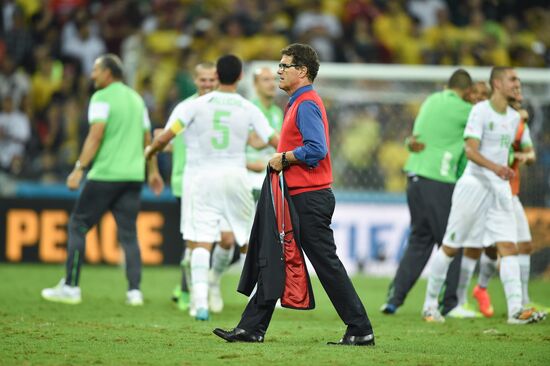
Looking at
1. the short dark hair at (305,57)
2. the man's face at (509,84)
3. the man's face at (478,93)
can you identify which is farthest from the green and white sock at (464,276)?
the short dark hair at (305,57)

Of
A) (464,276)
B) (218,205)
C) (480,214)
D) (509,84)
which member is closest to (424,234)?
(464,276)

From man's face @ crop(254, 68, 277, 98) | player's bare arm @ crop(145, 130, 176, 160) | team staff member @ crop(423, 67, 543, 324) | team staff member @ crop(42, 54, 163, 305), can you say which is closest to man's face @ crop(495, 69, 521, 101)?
team staff member @ crop(423, 67, 543, 324)

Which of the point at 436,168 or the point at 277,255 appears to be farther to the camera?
the point at 436,168

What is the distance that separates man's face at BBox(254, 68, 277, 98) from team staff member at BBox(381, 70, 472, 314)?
1.75 meters

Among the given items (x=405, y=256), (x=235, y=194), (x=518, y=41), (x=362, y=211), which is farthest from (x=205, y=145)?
(x=518, y=41)

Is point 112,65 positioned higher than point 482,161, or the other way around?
point 112,65

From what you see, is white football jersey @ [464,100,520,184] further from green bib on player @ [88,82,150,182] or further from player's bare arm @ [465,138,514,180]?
green bib on player @ [88,82,150,182]

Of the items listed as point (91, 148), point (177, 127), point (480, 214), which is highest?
point (177, 127)

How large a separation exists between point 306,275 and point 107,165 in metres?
4.47

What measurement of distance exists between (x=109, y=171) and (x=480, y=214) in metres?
4.08

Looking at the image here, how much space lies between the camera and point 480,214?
10.9m

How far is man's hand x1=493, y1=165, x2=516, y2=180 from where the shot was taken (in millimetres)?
10461

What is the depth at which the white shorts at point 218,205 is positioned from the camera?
10.3 metres

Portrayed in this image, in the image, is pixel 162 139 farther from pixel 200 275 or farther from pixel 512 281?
pixel 512 281
